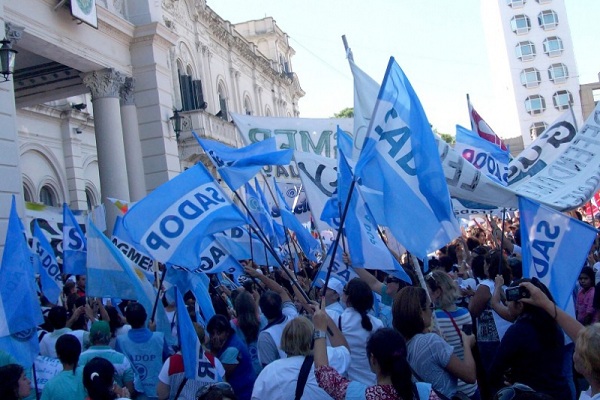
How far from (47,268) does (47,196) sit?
1224 cm

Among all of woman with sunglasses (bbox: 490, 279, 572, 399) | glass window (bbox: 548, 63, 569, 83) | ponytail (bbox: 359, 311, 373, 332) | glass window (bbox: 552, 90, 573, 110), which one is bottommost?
woman with sunglasses (bbox: 490, 279, 572, 399)

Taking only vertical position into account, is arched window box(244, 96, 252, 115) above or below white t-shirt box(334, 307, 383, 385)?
above

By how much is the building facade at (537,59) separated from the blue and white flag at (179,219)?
6753 cm

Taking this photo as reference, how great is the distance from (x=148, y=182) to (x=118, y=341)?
1065 cm

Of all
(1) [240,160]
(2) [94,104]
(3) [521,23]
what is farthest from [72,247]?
(3) [521,23]

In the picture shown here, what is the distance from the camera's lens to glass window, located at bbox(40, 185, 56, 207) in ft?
67.9

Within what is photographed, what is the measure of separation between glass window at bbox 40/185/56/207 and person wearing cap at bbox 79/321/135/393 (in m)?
16.0

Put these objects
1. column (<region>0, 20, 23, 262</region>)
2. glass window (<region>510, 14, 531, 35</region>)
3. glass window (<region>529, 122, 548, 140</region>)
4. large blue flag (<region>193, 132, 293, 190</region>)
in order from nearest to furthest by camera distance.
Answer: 1. large blue flag (<region>193, 132, 293, 190</region>)
2. column (<region>0, 20, 23, 262</region>)
3. glass window (<region>529, 122, 548, 140</region>)
4. glass window (<region>510, 14, 531, 35</region>)

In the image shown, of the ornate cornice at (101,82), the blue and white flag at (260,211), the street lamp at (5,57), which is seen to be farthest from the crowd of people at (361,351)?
the ornate cornice at (101,82)

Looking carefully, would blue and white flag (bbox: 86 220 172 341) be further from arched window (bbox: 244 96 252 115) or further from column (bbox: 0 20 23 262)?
arched window (bbox: 244 96 252 115)

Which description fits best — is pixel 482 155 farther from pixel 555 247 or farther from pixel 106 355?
pixel 106 355

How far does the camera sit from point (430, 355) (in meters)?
4.03

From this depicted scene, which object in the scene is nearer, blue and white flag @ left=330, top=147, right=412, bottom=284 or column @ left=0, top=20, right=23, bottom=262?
blue and white flag @ left=330, top=147, right=412, bottom=284

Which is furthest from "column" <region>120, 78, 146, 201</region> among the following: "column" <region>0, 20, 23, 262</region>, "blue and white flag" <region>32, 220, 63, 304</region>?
"blue and white flag" <region>32, 220, 63, 304</region>
